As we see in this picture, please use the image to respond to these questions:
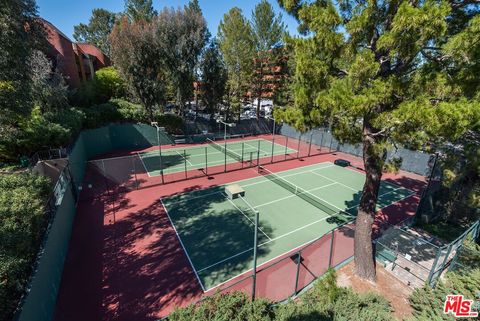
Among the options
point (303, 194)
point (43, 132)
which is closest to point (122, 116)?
point (43, 132)

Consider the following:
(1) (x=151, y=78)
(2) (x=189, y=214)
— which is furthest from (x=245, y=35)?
(2) (x=189, y=214)

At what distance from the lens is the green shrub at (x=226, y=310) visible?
15.7 ft

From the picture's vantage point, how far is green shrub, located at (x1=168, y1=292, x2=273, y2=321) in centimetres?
478

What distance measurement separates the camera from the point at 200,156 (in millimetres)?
22641

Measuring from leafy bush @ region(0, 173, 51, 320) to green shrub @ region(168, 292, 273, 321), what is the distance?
359 centimetres

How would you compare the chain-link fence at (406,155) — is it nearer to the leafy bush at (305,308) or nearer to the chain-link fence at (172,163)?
the chain-link fence at (172,163)

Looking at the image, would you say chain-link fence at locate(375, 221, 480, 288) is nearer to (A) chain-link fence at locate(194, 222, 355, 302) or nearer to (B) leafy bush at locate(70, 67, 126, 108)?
(A) chain-link fence at locate(194, 222, 355, 302)

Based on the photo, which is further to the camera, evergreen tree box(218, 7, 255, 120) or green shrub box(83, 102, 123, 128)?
evergreen tree box(218, 7, 255, 120)

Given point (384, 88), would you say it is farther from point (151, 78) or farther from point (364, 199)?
point (151, 78)

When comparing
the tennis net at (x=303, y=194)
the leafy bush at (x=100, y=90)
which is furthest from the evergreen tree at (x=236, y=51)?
the tennis net at (x=303, y=194)

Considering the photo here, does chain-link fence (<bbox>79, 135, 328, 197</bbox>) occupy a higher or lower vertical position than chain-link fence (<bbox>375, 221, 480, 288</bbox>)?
higher

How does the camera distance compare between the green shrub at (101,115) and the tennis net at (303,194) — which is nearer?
the tennis net at (303,194)

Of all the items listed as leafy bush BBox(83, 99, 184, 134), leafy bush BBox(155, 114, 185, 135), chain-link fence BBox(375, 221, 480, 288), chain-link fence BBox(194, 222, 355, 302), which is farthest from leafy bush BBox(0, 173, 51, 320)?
leafy bush BBox(155, 114, 185, 135)

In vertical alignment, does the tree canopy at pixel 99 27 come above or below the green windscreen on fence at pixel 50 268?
above
